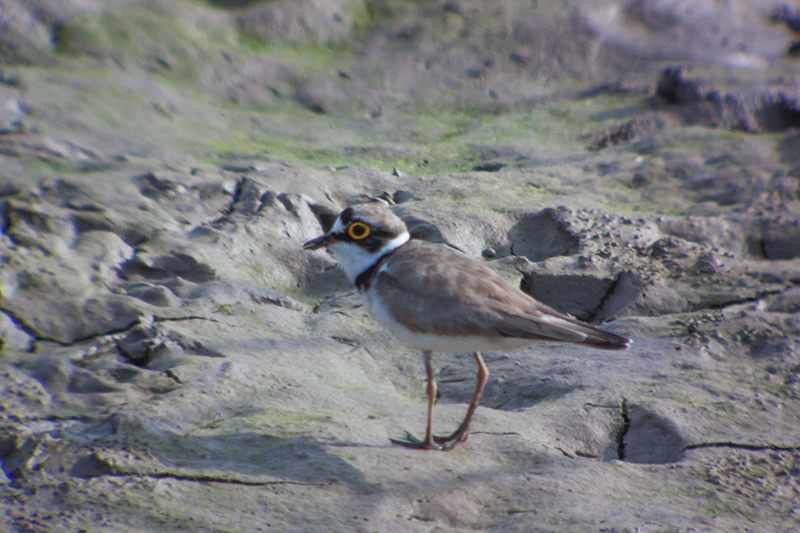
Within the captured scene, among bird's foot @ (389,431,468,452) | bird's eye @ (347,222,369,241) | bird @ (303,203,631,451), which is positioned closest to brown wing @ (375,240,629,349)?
bird @ (303,203,631,451)

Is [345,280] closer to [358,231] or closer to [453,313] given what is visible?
[358,231]

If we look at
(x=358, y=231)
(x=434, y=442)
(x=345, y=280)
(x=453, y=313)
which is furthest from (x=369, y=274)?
(x=345, y=280)

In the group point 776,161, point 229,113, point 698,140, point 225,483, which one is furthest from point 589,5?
point 225,483

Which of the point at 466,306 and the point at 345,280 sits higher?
the point at 466,306

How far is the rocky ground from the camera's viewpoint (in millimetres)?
2775

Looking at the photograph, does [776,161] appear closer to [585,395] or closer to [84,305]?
[585,395]

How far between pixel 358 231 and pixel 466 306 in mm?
876

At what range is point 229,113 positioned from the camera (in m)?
7.25

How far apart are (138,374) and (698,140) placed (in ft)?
21.4

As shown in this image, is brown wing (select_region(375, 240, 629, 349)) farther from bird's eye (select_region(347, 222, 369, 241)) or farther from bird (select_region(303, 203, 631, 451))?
bird's eye (select_region(347, 222, 369, 241))

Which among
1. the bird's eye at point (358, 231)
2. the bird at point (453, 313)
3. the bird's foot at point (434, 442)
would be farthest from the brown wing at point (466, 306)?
the bird's foot at point (434, 442)

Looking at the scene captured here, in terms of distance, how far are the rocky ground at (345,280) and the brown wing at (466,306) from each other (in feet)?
1.88

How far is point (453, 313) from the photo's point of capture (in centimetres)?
317

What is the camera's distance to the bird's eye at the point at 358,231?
12.1ft
